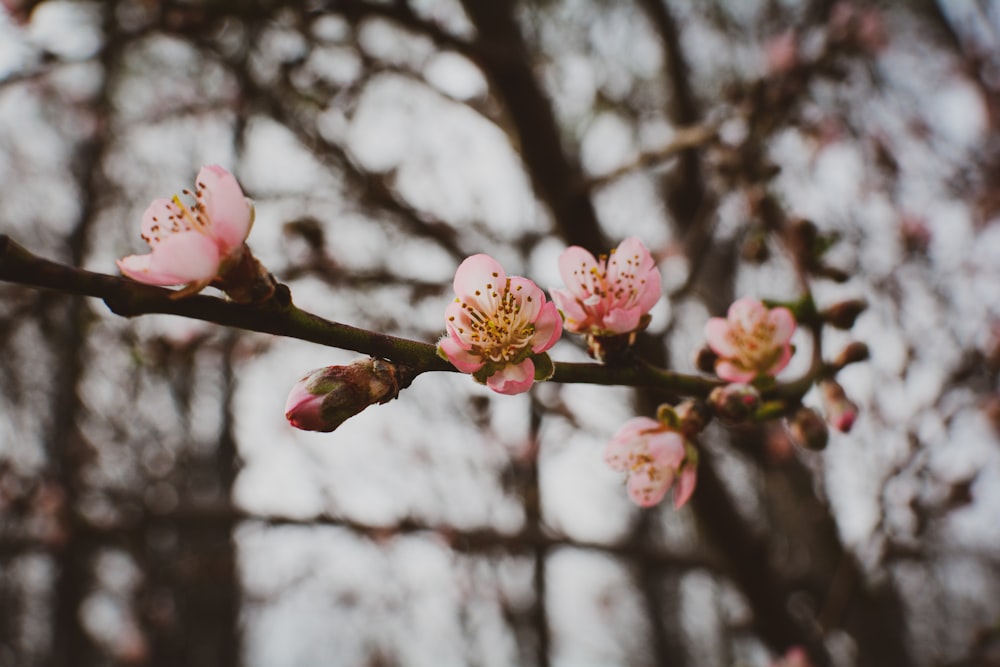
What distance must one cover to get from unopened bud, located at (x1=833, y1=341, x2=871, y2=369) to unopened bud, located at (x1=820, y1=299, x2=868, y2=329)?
0.06 m

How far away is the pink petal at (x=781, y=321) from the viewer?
1271mm

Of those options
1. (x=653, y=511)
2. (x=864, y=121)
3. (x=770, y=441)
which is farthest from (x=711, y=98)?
(x=653, y=511)

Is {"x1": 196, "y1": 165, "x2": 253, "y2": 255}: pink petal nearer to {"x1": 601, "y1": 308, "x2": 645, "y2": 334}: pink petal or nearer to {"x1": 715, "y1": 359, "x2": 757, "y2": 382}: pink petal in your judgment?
{"x1": 601, "y1": 308, "x2": 645, "y2": 334}: pink petal

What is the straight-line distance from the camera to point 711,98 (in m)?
5.01

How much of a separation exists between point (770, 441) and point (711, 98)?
2566mm

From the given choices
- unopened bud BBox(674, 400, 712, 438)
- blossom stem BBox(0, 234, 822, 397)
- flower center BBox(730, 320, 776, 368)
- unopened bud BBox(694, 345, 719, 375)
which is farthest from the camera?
unopened bud BBox(694, 345, 719, 375)

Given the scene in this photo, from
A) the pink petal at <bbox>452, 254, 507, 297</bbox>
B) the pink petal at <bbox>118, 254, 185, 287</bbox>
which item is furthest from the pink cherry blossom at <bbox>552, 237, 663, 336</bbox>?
the pink petal at <bbox>118, 254, 185, 287</bbox>

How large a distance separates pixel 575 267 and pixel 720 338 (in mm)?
352

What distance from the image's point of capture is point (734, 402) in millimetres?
1036

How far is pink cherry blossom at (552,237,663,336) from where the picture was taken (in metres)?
1.08

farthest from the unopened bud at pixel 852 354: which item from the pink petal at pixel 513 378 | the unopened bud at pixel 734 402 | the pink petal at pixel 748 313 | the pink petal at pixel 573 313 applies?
the pink petal at pixel 513 378

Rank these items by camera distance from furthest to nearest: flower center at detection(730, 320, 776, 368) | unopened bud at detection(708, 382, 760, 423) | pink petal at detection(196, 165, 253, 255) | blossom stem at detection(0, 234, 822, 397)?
1. flower center at detection(730, 320, 776, 368)
2. unopened bud at detection(708, 382, 760, 423)
3. pink petal at detection(196, 165, 253, 255)
4. blossom stem at detection(0, 234, 822, 397)

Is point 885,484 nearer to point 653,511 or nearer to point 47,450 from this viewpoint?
point 653,511

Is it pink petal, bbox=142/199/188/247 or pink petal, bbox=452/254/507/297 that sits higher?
pink petal, bbox=142/199/188/247
